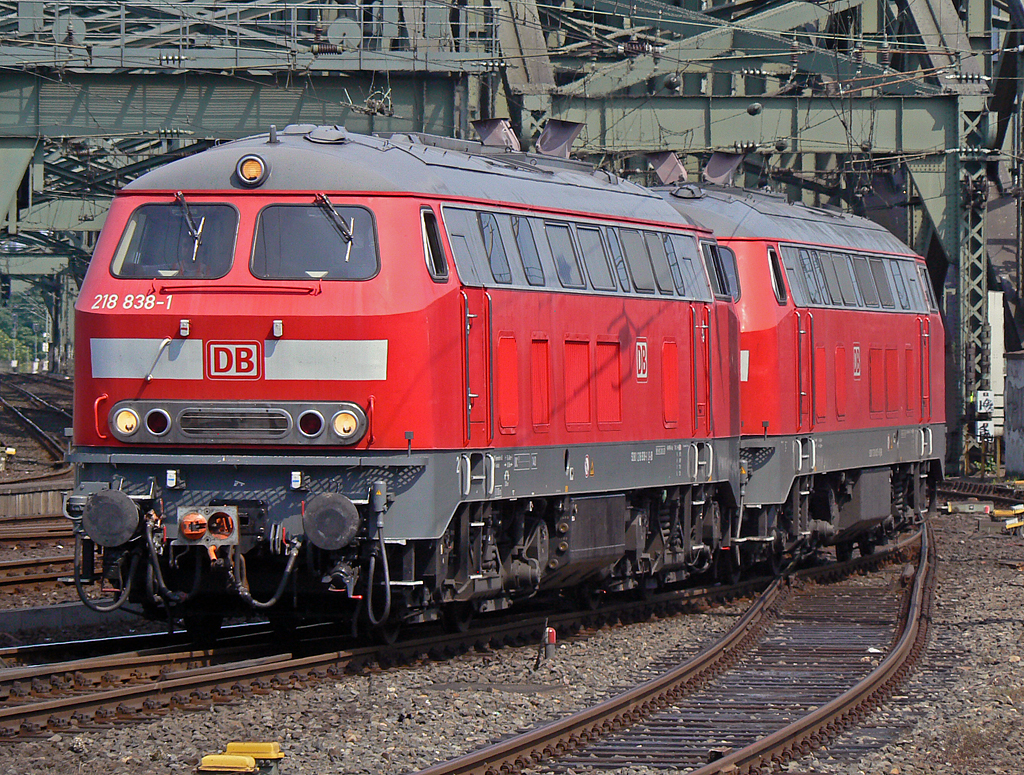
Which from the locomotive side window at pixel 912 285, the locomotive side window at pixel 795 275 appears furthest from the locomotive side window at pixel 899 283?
the locomotive side window at pixel 795 275

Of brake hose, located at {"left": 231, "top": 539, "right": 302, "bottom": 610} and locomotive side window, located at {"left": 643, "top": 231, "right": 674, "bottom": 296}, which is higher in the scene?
locomotive side window, located at {"left": 643, "top": 231, "right": 674, "bottom": 296}

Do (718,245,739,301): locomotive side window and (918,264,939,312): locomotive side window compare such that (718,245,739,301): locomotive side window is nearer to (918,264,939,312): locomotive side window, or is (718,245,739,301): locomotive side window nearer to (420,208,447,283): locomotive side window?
(918,264,939,312): locomotive side window

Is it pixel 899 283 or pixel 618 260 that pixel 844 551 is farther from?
pixel 618 260

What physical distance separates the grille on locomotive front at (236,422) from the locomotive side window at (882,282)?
39.2 ft

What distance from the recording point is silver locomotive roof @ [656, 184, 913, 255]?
1895 cm

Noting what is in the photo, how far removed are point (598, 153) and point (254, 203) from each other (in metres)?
18.4

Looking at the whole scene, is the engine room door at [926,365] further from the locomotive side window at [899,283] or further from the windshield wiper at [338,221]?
the windshield wiper at [338,221]

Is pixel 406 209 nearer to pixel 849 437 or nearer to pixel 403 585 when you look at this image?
pixel 403 585

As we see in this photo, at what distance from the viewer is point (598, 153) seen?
30.0 meters

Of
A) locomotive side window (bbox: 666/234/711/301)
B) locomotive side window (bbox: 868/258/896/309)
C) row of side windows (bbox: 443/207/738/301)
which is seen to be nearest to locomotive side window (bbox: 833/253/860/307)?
locomotive side window (bbox: 868/258/896/309)

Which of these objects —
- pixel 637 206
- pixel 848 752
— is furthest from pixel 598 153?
pixel 848 752

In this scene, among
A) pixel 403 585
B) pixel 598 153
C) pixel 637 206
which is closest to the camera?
pixel 403 585

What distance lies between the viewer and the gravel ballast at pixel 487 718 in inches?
373

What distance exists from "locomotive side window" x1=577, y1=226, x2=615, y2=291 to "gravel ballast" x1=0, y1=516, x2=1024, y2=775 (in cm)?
329
